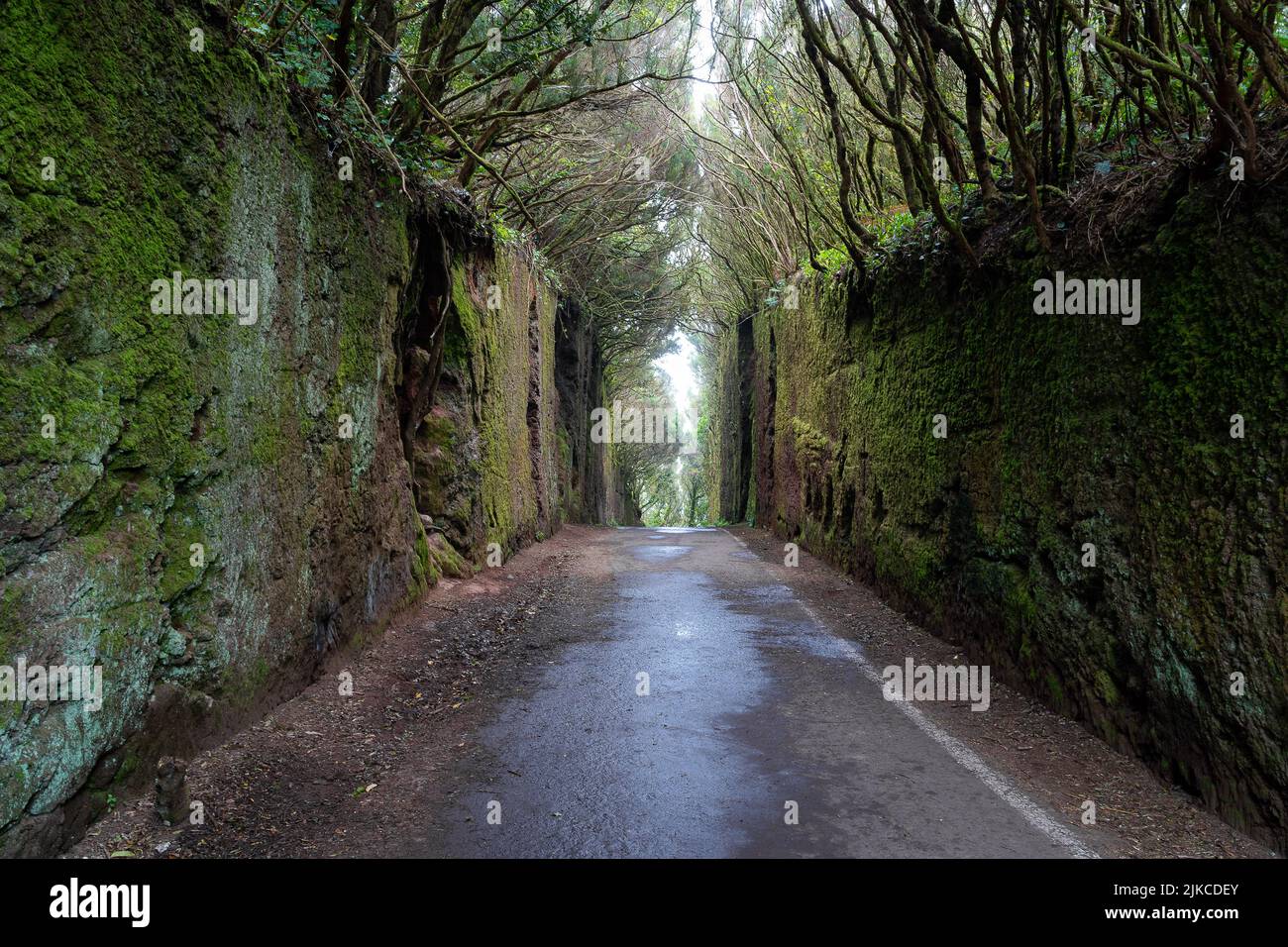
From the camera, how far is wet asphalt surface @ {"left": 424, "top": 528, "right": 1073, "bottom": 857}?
3.40m

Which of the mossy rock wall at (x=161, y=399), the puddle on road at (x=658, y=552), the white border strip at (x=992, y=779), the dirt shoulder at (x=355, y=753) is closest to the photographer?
the mossy rock wall at (x=161, y=399)

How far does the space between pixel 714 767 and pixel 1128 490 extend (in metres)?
2.72

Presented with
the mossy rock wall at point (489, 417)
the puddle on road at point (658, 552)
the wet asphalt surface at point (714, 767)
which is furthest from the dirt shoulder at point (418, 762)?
the puddle on road at point (658, 552)

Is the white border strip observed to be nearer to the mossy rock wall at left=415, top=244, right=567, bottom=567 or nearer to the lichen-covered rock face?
the lichen-covered rock face

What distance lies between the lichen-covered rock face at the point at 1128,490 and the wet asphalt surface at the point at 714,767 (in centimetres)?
98

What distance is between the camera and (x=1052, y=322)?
17.0 feet

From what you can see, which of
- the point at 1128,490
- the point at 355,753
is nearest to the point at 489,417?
the point at 355,753

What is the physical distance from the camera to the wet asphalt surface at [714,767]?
3396 millimetres

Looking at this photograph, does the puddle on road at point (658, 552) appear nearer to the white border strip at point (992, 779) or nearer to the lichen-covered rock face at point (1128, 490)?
the lichen-covered rock face at point (1128, 490)

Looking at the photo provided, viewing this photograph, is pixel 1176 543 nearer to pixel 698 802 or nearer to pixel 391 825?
pixel 698 802

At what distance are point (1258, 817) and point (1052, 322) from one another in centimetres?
305

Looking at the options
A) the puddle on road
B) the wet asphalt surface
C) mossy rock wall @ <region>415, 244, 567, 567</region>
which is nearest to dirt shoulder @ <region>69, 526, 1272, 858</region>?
the wet asphalt surface

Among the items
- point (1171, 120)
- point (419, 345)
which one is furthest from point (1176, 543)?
point (419, 345)

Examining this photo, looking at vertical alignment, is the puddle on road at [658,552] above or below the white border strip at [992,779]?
above
